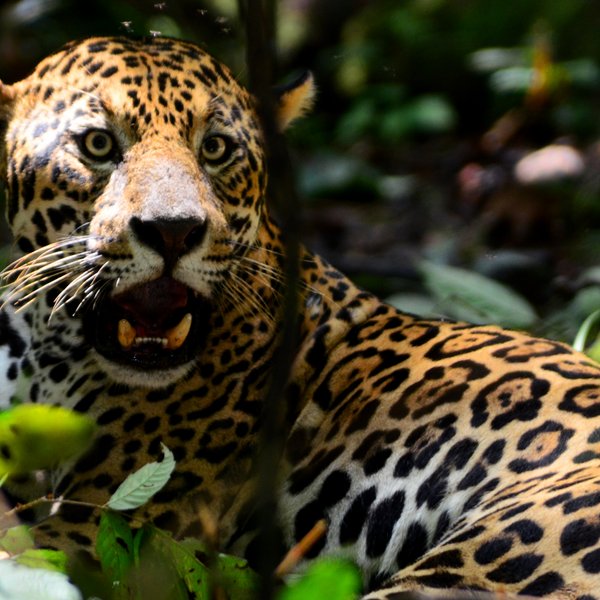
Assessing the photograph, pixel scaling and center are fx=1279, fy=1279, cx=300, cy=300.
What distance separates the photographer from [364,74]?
16031 mm

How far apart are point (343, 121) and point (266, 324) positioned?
1054 centimetres

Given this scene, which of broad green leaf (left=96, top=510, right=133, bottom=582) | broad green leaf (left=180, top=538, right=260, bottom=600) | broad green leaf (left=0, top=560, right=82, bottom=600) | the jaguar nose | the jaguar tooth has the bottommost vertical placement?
broad green leaf (left=180, top=538, right=260, bottom=600)

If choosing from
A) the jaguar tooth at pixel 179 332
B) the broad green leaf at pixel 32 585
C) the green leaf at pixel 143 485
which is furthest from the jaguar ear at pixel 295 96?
the broad green leaf at pixel 32 585

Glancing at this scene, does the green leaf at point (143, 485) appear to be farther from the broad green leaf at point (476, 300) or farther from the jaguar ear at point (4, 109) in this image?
the broad green leaf at point (476, 300)

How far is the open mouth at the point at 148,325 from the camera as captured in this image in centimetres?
461

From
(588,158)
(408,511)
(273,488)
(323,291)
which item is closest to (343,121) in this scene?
(588,158)

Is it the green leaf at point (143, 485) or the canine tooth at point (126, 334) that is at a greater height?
the canine tooth at point (126, 334)

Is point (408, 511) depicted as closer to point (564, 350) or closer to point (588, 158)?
point (564, 350)

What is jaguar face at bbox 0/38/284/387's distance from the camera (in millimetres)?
4387

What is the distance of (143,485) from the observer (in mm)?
3680

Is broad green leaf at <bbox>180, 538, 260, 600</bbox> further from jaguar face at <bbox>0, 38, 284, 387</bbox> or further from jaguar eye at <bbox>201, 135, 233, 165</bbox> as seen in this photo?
jaguar eye at <bbox>201, 135, 233, 165</bbox>

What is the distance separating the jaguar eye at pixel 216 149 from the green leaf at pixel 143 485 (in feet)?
5.02

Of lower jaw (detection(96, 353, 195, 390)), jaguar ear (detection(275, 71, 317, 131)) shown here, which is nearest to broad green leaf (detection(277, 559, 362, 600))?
lower jaw (detection(96, 353, 195, 390))

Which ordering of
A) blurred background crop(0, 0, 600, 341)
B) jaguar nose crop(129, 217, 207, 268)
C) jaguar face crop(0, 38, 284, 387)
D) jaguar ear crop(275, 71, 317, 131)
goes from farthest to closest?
blurred background crop(0, 0, 600, 341), jaguar ear crop(275, 71, 317, 131), jaguar face crop(0, 38, 284, 387), jaguar nose crop(129, 217, 207, 268)
